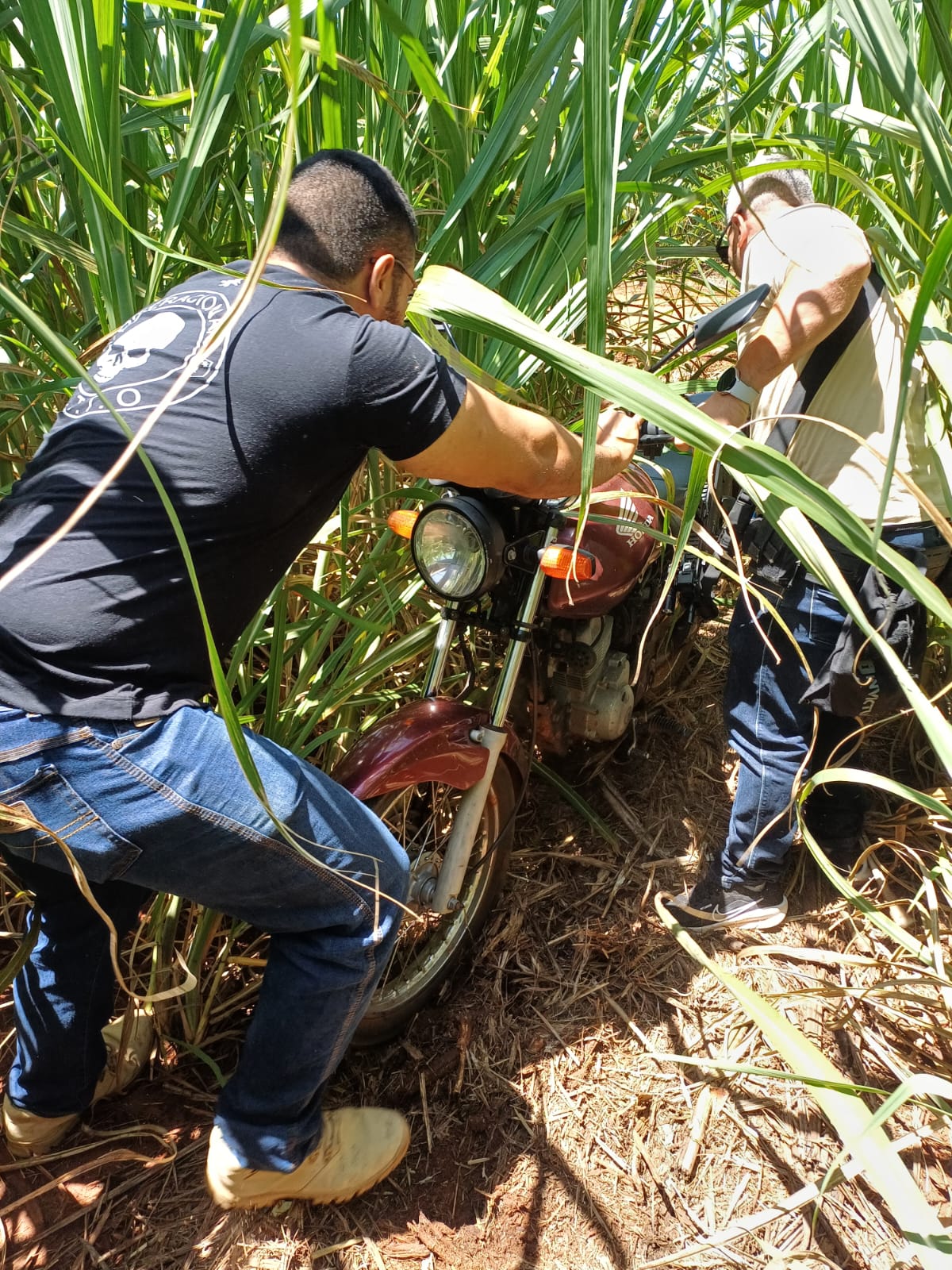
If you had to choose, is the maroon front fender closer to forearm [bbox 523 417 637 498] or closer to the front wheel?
the front wheel

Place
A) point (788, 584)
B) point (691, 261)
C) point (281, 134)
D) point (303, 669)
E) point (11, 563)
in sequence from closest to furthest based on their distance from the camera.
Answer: point (11, 563) → point (281, 134) → point (303, 669) → point (788, 584) → point (691, 261)

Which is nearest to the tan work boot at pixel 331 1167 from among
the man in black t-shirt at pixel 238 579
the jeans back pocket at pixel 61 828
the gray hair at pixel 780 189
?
the man in black t-shirt at pixel 238 579

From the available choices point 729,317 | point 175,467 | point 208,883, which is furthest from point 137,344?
point 729,317

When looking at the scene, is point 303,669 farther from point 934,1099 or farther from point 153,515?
point 934,1099

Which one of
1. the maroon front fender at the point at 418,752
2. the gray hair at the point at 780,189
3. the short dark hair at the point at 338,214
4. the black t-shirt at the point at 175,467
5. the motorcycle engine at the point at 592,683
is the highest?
the gray hair at the point at 780,189

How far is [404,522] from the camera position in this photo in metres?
1.81

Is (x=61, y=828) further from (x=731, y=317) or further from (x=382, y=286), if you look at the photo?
(x=731, y=317)

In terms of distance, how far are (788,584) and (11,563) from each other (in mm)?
1545

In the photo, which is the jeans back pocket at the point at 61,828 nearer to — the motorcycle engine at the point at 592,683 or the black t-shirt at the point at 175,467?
the black t-shirt at the point at 175,467

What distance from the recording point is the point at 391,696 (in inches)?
82.7

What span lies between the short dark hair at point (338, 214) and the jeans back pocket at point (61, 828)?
89cm

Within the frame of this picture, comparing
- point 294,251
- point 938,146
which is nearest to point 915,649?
point 938,146

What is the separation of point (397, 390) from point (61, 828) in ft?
2.56

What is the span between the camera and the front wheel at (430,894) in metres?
2.03
